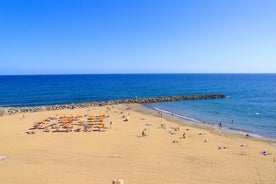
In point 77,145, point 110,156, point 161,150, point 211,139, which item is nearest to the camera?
point 110,156

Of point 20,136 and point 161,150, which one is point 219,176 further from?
point 20,136

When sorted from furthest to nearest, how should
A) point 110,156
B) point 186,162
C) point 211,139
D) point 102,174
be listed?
1. point 211,139
2. point 110,156
3. point 186,162
4. point 102,174

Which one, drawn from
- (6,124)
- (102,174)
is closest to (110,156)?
(102,174)

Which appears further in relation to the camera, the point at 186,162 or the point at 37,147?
the point at 37,147

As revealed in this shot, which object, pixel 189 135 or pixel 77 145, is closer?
pixel 77 145

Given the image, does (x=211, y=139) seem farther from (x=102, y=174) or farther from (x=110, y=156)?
(x=102, y=174)

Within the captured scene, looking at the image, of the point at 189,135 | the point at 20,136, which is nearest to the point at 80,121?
the point at 20,136
